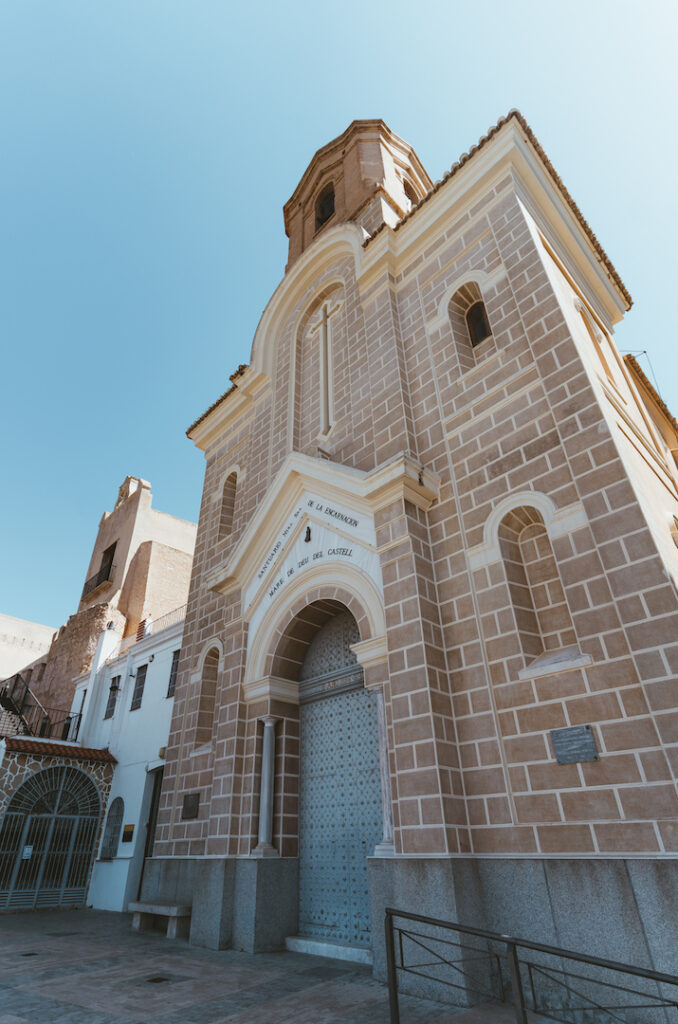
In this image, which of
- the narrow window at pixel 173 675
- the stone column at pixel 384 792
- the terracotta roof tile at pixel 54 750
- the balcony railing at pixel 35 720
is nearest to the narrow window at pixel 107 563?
the balcony railing at pixel 35 720

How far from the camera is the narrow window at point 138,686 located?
16656 millimetres

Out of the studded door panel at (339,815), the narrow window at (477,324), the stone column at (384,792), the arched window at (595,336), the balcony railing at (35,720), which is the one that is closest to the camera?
the stone column at (384,792)

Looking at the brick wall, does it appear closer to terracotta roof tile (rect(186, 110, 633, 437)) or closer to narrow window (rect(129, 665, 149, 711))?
terracotta roof tile (rect(186, 110, 633, 437))

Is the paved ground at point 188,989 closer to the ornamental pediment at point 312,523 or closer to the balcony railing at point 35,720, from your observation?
the ornamental pediment at point 312,523

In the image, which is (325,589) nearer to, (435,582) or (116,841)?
(435,582)

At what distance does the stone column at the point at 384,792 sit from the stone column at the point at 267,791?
1782 mm

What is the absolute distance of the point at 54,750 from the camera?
15008 millimetres

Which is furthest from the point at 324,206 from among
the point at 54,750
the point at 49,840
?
the point at 49,840

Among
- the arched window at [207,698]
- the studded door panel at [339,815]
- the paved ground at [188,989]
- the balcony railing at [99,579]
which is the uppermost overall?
the balcony railing at [99,579]

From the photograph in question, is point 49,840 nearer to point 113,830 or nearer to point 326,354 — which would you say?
point 113,830

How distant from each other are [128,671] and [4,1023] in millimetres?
13944

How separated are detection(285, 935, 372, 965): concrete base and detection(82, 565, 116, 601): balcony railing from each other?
23.0m

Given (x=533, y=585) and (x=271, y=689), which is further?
(x=271, y=689)

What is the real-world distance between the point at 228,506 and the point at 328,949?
326 inches
